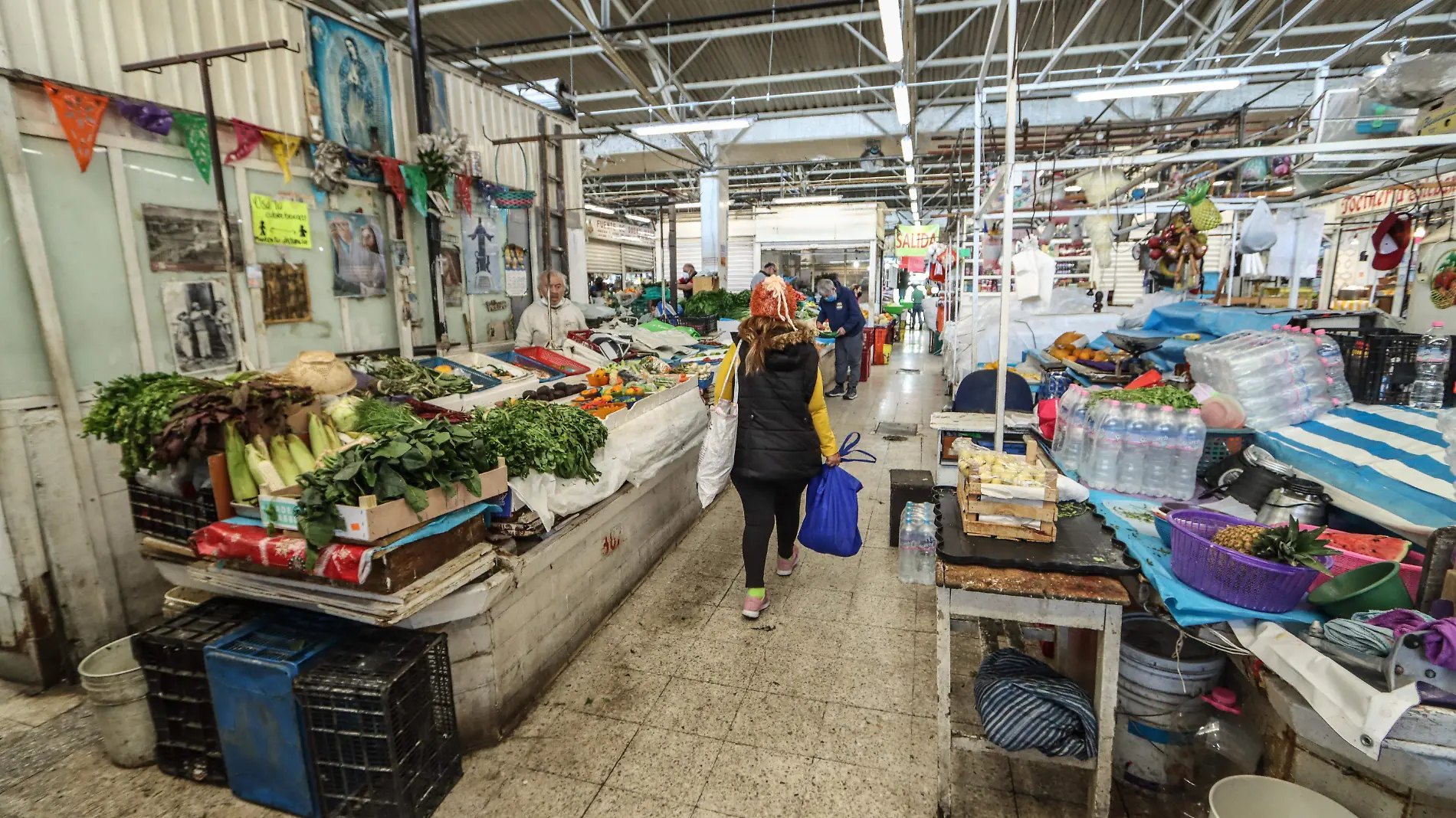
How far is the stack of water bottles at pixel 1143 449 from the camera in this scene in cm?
306

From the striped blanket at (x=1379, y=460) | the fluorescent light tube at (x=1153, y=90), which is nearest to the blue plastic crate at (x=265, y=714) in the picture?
the striped blanket at (x=1379, y=460)

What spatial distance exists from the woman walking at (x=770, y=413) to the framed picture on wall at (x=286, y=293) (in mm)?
3329

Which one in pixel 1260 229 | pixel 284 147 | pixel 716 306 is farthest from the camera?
pixel 716 306

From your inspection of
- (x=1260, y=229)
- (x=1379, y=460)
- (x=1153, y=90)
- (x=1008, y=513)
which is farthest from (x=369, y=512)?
(x=1260, y=229)

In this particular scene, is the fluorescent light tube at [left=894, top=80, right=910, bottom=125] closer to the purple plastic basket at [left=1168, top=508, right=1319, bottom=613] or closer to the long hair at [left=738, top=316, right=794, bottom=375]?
the long hair at [left=738, top=316, right=794, bottom=375]

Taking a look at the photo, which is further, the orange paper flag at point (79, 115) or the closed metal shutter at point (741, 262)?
the closed metal shutter at point (741, 262)

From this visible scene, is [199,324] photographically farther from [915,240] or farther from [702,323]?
[915,240]

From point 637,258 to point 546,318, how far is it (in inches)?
851

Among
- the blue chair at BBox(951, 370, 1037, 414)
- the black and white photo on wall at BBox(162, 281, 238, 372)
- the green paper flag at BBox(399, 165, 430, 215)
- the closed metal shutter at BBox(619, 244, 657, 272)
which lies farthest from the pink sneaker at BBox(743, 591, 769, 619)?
the closed metal shutter at BBox(619, 244, 657, 272)

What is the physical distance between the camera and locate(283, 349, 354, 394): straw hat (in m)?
3.49

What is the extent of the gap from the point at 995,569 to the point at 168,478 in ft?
11.7

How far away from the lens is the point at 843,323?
10.4 meters

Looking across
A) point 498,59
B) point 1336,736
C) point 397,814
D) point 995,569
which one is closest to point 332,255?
point 397,814

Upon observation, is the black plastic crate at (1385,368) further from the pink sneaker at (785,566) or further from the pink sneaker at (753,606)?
the pink sneaker at (753,606)
